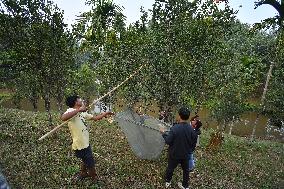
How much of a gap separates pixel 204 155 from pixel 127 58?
4033 millimetres

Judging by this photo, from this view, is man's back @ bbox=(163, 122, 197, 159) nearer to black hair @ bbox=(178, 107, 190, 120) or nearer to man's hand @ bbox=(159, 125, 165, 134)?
black hair @ bbox=(178, 107, 190, 120)

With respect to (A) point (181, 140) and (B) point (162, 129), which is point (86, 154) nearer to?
(A) point (181, 140)

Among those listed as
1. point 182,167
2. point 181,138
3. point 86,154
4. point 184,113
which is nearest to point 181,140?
point 181,138

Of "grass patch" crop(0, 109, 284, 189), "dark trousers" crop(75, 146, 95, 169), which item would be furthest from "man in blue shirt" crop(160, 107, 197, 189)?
"dark trousers" crop(75, 146, 95, 169)

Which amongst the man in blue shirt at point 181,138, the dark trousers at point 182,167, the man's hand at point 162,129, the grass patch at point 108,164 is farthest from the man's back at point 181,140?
the grass patch at point 108,164

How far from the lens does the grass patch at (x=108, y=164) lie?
8414mm

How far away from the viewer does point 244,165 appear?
1175cm

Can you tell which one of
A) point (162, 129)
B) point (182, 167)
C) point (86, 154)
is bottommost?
point (182, 167)

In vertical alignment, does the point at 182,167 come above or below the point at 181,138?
below

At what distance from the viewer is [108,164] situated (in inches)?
369

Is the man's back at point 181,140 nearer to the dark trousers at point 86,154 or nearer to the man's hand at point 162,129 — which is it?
the man's hand at point 162,129

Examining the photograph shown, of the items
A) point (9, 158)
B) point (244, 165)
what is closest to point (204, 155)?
point (244, 165)

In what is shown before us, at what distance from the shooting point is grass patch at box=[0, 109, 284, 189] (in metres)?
8.41

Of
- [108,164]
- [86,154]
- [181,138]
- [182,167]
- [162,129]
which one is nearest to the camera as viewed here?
[86,154]
